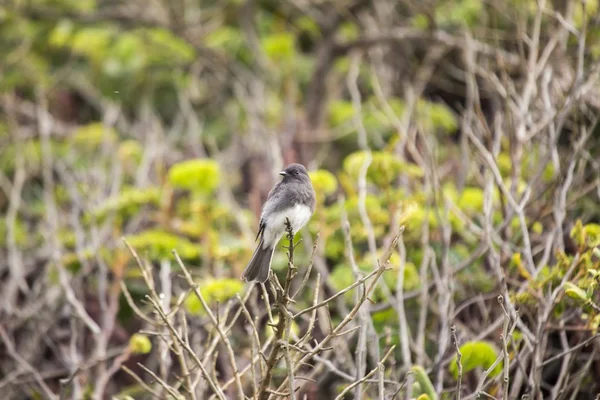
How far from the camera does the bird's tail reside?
313cm

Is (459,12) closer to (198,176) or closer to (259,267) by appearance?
(198,176)

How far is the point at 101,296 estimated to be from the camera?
5070mm


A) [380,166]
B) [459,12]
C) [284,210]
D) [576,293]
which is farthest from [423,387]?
[459,12]

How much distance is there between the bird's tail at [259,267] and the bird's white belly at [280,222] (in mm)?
115

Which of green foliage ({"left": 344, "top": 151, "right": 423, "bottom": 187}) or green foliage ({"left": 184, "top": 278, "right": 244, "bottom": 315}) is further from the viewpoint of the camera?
green foliage ({"left": 344, "top": 151, "right": 423, "bottom": 187})

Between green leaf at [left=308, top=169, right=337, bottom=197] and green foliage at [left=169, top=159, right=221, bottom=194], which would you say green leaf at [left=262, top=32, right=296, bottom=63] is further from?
green leaf at [left=308, top=169, right=337, bottom=197]

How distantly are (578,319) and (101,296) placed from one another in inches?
118

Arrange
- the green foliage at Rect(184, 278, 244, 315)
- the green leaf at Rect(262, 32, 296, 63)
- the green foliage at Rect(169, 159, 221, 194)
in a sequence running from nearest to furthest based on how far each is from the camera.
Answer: the green foliage at Rect(184, 278, 244, 315) → the green foliage at Rect(169, 159, 221, 194) → the green leaf at Rect(262, 32, 296, 63)

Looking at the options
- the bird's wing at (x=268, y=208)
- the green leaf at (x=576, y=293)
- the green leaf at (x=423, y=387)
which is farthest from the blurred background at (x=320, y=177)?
the bird's wing at (x=268, y=208)

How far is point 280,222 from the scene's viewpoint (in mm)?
3441

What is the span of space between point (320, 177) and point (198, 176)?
3.02ft

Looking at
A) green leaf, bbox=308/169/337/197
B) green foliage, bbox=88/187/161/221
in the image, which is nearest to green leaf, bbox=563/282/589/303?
green leaf, bbox=308/169/337/197

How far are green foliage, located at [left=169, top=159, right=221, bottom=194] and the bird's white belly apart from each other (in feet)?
6.07

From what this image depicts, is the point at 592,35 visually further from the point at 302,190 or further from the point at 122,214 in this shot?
the point at 122,214
